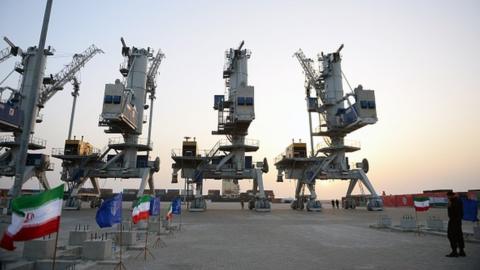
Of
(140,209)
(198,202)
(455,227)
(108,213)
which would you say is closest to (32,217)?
(108,213)

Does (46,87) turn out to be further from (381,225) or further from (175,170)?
(381,225)

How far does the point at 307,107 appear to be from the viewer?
6391 centimetres

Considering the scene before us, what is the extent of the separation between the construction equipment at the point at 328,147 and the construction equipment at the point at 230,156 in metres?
9.89

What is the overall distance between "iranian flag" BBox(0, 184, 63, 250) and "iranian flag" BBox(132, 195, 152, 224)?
524 centimetres

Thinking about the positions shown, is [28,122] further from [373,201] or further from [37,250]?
Answer: [373,201]

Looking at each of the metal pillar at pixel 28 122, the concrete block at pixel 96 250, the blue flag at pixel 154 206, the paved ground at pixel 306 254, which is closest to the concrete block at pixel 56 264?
the concrete block at pixel 96 250

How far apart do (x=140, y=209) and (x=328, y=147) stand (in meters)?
50.0

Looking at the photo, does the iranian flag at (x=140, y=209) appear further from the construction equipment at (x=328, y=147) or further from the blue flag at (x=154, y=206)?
the construction equipment at (x=328, y=147)

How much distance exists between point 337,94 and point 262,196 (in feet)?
83.9

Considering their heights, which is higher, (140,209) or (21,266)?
(140,209)

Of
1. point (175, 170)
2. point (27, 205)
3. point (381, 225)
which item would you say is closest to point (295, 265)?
point (27, 205)

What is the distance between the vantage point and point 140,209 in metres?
13.4

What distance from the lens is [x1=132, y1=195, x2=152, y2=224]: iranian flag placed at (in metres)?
13.0

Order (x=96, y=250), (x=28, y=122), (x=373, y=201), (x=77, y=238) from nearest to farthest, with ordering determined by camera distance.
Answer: (x=96, y=250) → (x=28, y=122) → (x=77, y=238) → (x=373, y=201)
